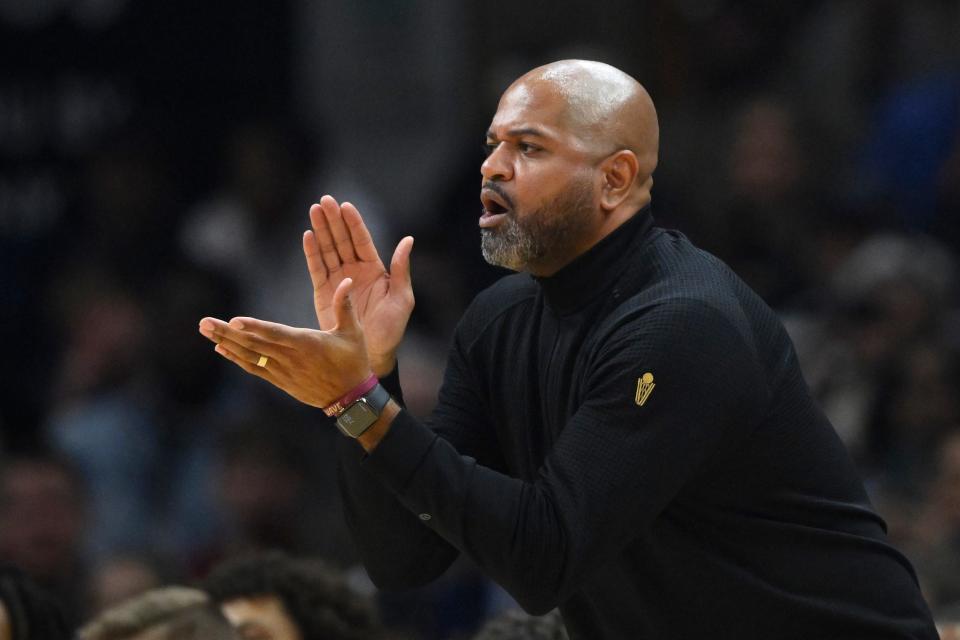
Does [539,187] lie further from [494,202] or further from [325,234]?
[325,234]

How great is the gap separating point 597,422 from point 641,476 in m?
0.11

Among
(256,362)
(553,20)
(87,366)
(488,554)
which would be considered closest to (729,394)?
(488,554)

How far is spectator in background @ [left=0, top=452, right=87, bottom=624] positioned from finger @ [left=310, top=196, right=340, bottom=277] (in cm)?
286

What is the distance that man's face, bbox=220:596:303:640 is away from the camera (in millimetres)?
3674

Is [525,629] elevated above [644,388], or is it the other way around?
[644,388]

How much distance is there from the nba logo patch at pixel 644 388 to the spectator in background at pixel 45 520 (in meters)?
3.28

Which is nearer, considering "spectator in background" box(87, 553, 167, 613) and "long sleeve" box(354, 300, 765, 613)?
"long sleeve" box(354, 300, 765, 613)

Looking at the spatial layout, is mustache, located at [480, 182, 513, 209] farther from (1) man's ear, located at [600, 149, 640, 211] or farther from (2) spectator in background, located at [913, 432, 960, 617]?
(2) spectator in background, located at [913, 432, 960, 617]

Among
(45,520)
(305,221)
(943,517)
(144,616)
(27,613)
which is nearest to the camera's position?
(27,613)

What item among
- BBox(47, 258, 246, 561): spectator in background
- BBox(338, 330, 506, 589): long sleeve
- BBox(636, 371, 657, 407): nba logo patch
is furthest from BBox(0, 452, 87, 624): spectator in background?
BBox(636, 371, 657, 407): nba logo patch

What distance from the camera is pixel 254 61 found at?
25.9 feet

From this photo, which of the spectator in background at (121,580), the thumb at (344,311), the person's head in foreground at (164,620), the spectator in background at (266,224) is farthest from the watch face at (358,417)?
the spectator in background at (266,224)

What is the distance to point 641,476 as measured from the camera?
275 cm

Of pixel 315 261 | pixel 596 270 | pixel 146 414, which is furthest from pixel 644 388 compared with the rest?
pixel 146 414
